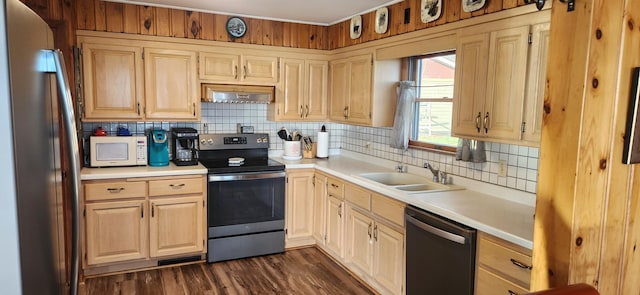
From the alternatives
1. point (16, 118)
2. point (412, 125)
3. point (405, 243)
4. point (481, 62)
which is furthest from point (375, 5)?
point (16, 118)

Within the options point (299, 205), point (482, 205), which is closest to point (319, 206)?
point (299, 205)

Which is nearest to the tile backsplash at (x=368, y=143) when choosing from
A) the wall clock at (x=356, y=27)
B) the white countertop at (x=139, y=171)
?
the white countertop at (x=139, y=171)

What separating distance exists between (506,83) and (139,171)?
285cm

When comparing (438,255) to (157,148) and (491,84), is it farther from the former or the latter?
(157,148)

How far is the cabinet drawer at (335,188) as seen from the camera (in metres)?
3.65

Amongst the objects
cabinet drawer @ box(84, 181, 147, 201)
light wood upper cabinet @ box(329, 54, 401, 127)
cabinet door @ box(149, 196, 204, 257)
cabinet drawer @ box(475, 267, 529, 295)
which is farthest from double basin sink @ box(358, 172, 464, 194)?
cabinet drawer @ box(84, 181, 147, 201)

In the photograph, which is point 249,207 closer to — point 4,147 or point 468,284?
point 468,284

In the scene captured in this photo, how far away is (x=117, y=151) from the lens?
11.9 feet

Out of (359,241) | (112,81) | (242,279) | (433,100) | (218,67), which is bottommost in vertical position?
(242,279)

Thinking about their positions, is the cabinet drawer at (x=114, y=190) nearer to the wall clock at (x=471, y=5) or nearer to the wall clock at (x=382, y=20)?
the wall clock at (x=382, y=20)

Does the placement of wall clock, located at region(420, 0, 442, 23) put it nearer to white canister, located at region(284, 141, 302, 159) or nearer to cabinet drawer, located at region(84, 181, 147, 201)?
white canister, located at region(284, 141, 302, 159)

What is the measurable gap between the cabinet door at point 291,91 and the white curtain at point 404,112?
3.80 ft

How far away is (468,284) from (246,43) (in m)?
2.89

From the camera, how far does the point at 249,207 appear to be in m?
3.90
